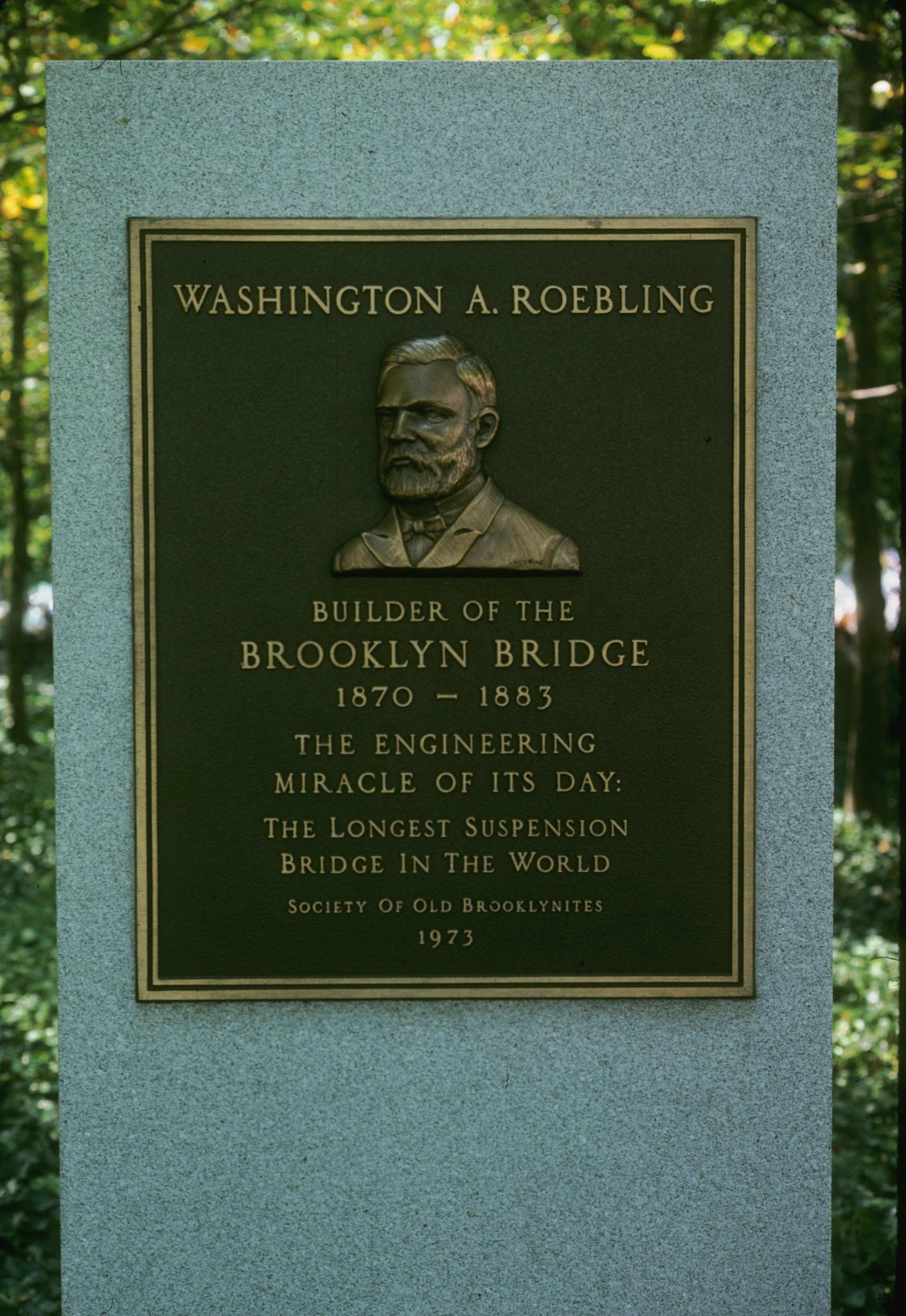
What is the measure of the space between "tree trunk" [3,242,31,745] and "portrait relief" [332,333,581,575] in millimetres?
9772

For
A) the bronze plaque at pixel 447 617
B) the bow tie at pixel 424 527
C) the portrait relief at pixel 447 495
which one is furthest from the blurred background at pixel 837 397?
the bow tie at pixel 424 527

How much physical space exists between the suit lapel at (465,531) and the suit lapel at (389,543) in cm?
1

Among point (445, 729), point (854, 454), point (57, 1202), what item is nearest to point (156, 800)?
point (445, 729)

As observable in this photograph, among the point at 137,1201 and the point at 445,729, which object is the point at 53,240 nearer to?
the point at 445,729

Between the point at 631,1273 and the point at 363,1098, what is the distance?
98 cm

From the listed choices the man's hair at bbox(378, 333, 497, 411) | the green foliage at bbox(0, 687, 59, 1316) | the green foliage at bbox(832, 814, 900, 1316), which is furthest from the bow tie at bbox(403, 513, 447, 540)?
the green foliage at bbox(0, 687, 59, 1316)

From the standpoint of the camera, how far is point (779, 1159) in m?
3.86

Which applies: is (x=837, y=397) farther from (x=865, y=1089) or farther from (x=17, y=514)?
(x=17, y=514)

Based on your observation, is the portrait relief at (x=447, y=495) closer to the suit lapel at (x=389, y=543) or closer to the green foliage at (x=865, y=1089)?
the suit lapel at (x=389, y=543)

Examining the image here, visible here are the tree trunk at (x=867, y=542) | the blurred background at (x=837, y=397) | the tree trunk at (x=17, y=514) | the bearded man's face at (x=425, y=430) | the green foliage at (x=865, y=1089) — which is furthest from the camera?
the tree trunk at (x=17, y=514)

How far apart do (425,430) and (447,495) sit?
20cm

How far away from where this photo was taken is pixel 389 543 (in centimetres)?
377

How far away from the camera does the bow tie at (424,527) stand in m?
3.77

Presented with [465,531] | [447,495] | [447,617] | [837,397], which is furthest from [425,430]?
[837,397]
